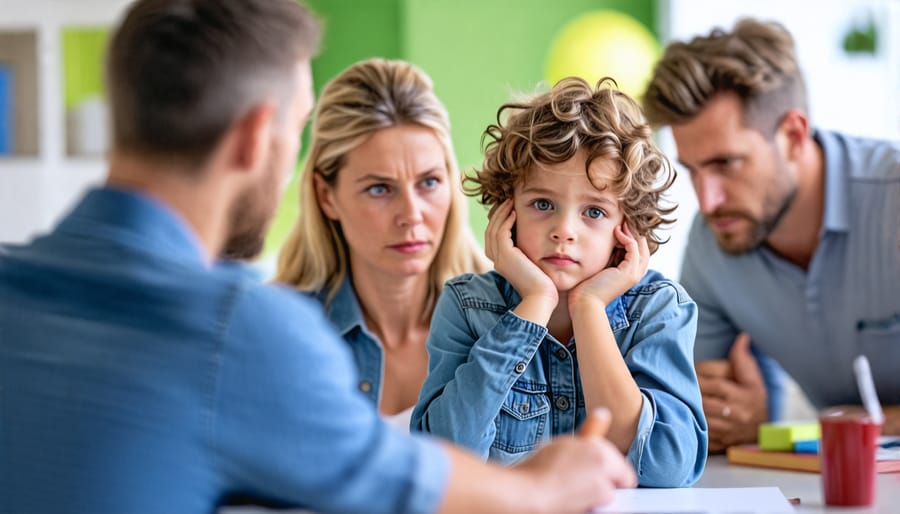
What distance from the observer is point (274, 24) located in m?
1.13

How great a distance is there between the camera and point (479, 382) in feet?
5.16

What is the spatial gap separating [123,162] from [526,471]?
0.53 metres

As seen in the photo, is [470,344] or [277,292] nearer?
[277,292]

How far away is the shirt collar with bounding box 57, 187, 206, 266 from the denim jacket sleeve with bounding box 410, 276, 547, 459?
24.0 inches

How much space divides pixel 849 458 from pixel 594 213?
529 mm

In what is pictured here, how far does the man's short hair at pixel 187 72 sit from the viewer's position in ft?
3.49

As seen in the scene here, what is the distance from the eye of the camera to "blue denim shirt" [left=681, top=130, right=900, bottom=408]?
253 centimetres

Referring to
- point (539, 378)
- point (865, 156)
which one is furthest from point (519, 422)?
point (865, 156)

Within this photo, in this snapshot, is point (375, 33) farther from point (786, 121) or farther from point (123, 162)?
point (123, 162)

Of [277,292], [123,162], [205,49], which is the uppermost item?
[205,49]

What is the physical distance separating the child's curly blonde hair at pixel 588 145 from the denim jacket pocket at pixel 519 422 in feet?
1.09

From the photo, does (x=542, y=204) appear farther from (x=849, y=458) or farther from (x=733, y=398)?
(x=733, y=398)

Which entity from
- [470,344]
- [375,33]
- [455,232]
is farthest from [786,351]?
[375,33]

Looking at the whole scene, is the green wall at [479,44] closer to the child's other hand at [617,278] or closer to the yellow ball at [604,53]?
the yellow ball at [604,53]
